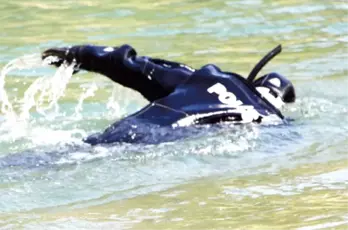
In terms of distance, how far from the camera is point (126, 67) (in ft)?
19.2

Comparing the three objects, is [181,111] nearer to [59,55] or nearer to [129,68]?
[129,68]

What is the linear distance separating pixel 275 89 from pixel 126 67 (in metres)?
0.83

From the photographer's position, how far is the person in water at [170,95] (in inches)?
220

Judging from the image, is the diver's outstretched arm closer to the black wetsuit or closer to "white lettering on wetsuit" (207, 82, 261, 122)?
the black wetsuit

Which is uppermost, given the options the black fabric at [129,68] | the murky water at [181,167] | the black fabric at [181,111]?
the black fabric at [129,68]

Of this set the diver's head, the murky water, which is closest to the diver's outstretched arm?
the murky water

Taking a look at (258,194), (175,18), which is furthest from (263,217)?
(175,18)

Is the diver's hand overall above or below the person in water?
above

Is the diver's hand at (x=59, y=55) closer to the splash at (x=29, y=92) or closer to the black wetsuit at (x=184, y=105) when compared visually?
the splash at (x=29, y=92)

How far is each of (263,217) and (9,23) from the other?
795 cm

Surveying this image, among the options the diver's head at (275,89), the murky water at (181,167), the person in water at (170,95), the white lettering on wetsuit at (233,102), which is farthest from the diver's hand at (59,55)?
the diver's head at (275,89)

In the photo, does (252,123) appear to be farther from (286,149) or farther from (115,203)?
(115,203)

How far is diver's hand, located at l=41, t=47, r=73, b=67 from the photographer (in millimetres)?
5895

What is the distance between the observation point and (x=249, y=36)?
34.8 feet
